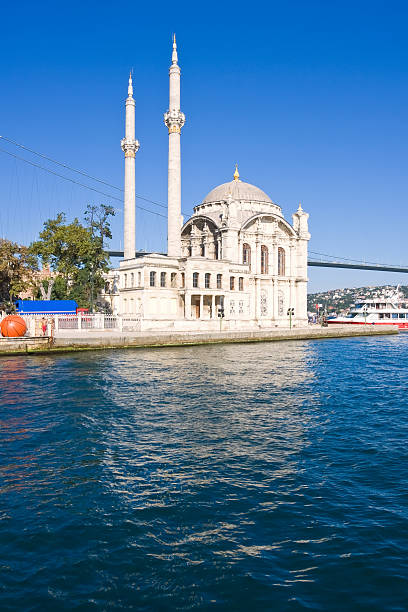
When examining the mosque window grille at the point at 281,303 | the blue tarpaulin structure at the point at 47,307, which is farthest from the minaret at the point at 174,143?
the mosque window grille at the point at 281,303

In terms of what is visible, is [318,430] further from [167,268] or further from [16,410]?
[167,268]

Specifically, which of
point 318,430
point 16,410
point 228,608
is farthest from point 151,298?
point 228,608

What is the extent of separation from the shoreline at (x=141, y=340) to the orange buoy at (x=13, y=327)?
3.68 feet

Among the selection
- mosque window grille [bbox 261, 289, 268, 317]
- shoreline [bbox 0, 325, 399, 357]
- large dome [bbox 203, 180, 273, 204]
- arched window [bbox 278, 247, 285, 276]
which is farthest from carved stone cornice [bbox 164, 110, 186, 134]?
shoreline [bbox 0, 325, 399, 357]

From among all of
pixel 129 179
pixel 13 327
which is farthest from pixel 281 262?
pixel 13 327

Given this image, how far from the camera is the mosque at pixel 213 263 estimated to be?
1991 inches

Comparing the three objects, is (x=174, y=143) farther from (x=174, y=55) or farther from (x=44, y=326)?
(x=44, y=326)

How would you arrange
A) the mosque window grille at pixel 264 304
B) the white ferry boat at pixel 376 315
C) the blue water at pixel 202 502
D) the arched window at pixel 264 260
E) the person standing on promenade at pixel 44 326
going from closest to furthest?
the blue water at pixel 202 502, the person standing on promenade at pixel 44 326, the mosque window grille at pixel 264 304, the arched window at pixel 264 260, the white ferry boat at pixel 376 315

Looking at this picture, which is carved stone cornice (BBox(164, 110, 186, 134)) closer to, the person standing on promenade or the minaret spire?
the minaret spire

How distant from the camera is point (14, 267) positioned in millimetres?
52906

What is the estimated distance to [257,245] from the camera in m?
61.5

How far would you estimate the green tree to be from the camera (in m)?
51.7

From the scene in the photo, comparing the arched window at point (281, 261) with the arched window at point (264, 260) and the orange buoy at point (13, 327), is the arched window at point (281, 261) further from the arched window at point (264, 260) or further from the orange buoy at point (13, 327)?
the orange buoy at point (13, 327)

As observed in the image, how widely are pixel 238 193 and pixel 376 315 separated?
28.5 m
